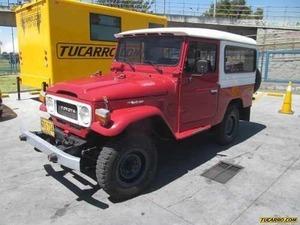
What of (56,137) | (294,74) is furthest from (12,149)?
(294,74)

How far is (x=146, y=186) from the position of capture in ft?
15.2

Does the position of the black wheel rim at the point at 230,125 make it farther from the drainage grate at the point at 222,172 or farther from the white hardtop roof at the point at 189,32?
the white hardtop roof at the point at 189,32

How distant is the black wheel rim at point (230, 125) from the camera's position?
6787mm

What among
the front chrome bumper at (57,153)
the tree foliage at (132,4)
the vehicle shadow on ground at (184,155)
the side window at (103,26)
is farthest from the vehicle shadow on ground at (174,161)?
the tree foliage at (132,4)

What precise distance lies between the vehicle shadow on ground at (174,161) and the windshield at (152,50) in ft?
5.31

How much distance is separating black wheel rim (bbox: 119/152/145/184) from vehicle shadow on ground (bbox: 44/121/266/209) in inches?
12.3

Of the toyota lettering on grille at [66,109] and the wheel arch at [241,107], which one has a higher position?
the toyota lettering on grille at [66,109]

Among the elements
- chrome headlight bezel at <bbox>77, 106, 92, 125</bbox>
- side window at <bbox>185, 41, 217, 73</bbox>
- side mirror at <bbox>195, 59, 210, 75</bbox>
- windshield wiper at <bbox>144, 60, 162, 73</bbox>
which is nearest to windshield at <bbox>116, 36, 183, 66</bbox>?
windshield wiper at <bbox>144, 60, 162, 73</bbox>

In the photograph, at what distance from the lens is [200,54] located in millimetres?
5344

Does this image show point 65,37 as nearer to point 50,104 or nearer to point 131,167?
point 50,104

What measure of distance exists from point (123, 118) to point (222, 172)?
7.43 ft

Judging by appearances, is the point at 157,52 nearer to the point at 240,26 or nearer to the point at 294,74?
the point at 294,74

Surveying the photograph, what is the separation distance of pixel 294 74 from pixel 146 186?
23102 millimetres

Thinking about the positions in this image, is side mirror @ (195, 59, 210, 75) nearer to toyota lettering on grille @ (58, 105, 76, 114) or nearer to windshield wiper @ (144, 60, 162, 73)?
windshield wiper @ (144, 60, 162, 73)
